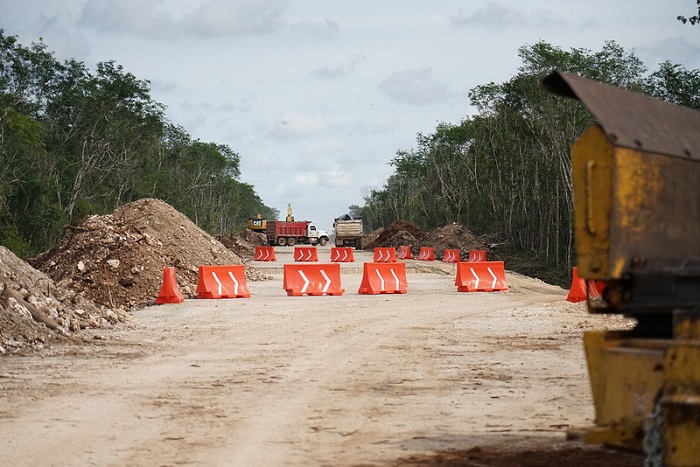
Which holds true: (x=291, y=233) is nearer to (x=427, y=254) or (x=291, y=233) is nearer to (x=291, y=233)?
(x=291, y=233)

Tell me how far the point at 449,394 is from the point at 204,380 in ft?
9.86

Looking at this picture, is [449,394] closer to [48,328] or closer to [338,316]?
[48,328]

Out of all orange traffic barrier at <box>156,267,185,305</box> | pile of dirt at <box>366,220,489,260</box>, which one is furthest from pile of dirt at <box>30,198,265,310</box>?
pile of dirt at <box>366,220,489,260</box>

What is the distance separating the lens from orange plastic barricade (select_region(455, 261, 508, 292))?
27.5 m

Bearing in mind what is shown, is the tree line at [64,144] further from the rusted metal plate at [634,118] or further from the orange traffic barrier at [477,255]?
the rusted metal plate at [634,118]

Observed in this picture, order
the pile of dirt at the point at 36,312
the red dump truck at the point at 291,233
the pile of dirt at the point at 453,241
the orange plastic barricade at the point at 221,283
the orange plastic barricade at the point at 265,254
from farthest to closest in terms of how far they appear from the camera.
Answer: the red dump truck at the point at 291,233, the pile of dirt at the point at 453,241, the orange plastic barricade at the point at 265,254, the orange plastic barricade at the point at 221,283, the pile of dirt at the point at 36,312

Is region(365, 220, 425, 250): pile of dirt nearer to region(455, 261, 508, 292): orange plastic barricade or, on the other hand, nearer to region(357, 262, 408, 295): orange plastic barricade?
region(455, 261, 508, 292): orange plastic barricade

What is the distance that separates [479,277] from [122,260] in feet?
33.2

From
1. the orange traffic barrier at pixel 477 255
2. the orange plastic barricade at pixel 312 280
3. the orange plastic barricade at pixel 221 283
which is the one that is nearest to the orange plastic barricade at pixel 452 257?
the orange traffic barrier at pixel 477 255

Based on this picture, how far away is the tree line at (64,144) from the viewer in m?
53.4

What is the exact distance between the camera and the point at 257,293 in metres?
27.1

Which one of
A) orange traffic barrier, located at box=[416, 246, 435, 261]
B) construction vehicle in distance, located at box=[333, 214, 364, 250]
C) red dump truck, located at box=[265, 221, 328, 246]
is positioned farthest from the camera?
red dump truck, located at box=[265, 221, 328, 246]

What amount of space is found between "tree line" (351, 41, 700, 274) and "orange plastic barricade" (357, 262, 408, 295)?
18942 millimetres

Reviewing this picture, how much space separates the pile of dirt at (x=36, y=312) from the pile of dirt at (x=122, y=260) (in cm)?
444
